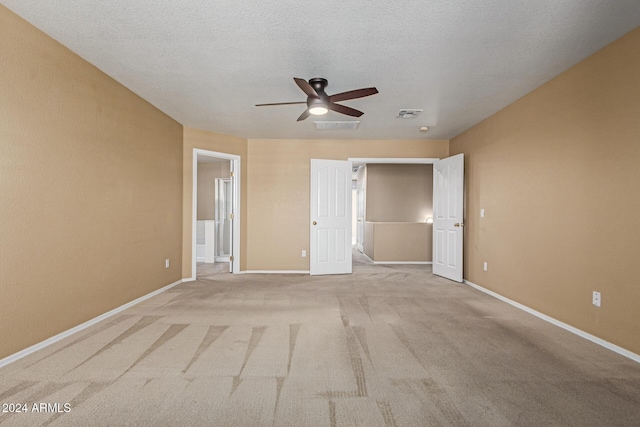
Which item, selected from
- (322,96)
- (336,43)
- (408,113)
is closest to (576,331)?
(408,113)

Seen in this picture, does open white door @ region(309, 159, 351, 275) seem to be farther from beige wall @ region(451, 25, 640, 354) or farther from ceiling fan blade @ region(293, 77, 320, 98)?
ceiling fan blade @ region(293, 77, 320, 98)

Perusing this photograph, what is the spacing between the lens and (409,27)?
8.48ft

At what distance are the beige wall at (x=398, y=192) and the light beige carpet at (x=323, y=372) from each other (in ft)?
16.2

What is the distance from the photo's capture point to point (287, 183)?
6.46 metres

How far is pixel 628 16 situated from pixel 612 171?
1.18 metres

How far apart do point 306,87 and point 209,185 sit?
240 inches

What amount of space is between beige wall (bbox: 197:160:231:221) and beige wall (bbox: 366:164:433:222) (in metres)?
3.81

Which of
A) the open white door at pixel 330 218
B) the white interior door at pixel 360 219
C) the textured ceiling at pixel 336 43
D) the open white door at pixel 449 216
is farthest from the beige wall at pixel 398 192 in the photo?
the textured ceiling at pixel 336 43

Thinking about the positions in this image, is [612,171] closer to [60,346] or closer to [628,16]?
[628,16]

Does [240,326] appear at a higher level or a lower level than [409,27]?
lower

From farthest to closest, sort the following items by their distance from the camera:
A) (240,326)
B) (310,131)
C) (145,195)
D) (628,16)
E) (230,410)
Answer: (310,131) < (145,195) < (240,326) < (628,16) < (230,410)

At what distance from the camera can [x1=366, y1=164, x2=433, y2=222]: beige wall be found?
28.4 ft

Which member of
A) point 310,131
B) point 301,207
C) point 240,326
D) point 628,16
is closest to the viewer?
point 628,16

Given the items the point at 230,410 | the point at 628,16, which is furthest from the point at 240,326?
the point at 628,16
